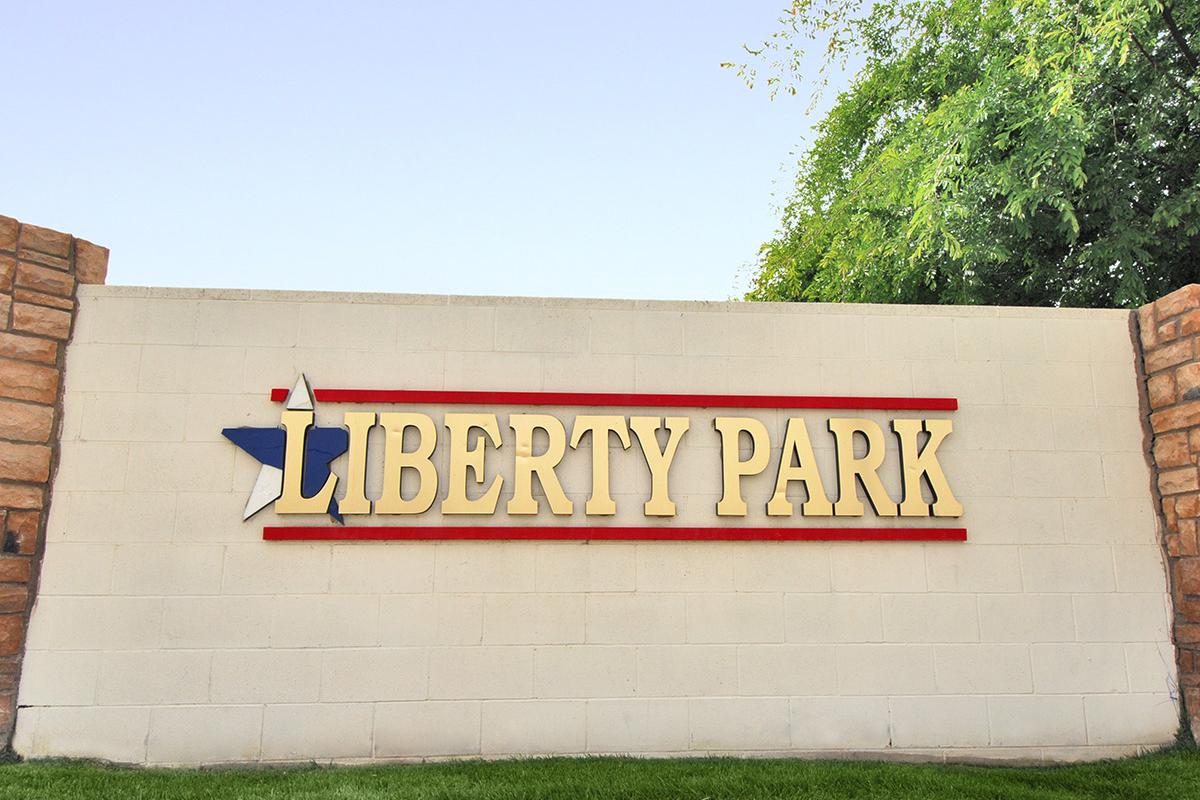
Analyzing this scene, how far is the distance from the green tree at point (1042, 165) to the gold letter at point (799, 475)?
12.5ft

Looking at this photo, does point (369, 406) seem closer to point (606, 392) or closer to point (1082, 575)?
point (606, 392)

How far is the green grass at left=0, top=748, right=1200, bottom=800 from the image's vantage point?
4.14 metres

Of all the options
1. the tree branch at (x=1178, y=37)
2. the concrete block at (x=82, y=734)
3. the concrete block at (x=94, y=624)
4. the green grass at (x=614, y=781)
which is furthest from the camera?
the tree branch at (x=1178, y=37)

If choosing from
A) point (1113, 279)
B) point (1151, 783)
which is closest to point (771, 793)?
point (1151, 783)

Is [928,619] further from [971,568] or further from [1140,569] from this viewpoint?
[1140,569]

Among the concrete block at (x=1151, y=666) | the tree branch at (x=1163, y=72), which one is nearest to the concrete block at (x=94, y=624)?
the concrete block at (x=1151, y=666)

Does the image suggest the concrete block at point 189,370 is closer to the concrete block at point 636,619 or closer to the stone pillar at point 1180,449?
the concrete block at point 636,619

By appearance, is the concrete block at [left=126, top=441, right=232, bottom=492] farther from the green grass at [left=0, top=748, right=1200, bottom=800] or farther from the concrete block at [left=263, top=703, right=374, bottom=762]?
the green grass at [left=0, top=748, right=1200, bottom=800]

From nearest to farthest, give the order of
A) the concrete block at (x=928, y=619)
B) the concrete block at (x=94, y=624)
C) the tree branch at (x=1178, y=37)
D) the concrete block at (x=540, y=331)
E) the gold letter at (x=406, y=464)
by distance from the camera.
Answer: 1. the concrete block at (x=94, y=624)
2. the gold letter at (x=406, y=464)
3. the concrete block at (x=928, y=619)
4. the concrete block at (x=540, y=331)
5. the tree branch at (x=1178, y=37)

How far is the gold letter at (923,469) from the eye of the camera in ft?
17.3

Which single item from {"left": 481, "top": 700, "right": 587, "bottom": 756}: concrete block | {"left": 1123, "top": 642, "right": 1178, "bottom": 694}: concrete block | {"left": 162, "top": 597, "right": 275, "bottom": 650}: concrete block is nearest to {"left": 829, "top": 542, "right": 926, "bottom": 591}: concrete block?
{"left": 1123, "top": 642, "right": 1178, "bottom": 694}: concrete block

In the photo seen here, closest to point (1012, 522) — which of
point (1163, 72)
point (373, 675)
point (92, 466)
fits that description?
point (373, 675)

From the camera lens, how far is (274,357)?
5195 millimetres

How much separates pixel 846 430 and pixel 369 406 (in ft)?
9.11
